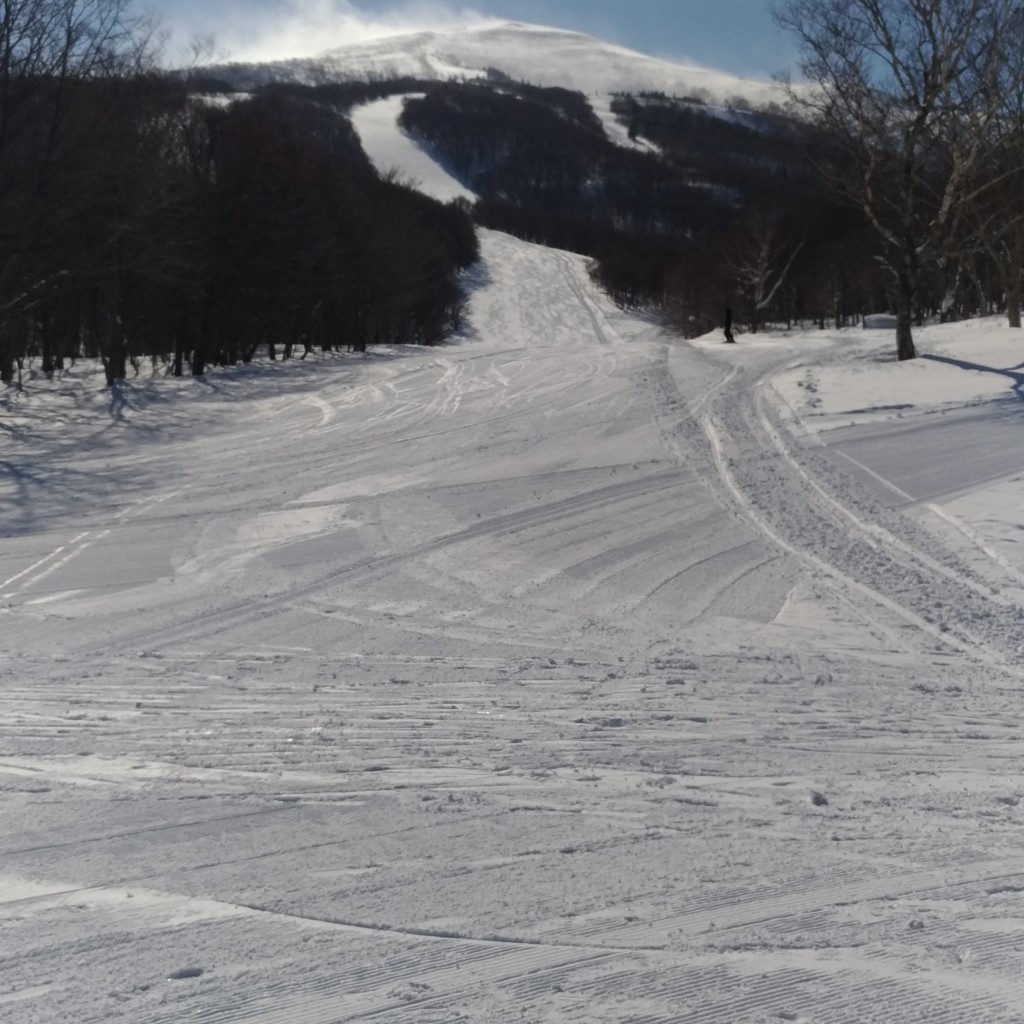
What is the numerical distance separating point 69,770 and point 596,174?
180 metres

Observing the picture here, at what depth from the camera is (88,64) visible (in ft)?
76.8

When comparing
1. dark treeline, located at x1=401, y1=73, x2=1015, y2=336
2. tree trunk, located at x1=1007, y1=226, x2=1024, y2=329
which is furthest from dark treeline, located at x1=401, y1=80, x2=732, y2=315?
tree trunk, located at x1=1007, y1=226, x2=1024, y2=329

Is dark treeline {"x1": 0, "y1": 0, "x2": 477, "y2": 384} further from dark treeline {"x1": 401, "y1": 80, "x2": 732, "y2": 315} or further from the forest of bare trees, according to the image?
dark treeline {"x1": 401, "y1": 80, "x2": 732, "y2": 315}

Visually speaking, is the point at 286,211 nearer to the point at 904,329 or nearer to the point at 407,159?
the point at 904,329

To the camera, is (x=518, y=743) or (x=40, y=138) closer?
(x=518, y=743)

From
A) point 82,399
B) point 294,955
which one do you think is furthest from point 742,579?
point 82,399

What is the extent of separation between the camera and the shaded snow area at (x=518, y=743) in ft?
12.5

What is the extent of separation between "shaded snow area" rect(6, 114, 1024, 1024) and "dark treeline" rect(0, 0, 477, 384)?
10370 mm

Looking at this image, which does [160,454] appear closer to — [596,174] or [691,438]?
[691,438]

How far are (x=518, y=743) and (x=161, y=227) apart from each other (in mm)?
24637

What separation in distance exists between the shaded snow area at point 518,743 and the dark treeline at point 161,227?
408 inches

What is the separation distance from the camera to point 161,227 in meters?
27.1

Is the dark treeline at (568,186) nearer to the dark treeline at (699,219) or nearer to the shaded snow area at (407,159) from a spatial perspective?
the dark treeline at (699,219)

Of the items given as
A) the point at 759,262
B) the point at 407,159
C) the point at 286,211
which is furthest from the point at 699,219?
the point at 286,211
